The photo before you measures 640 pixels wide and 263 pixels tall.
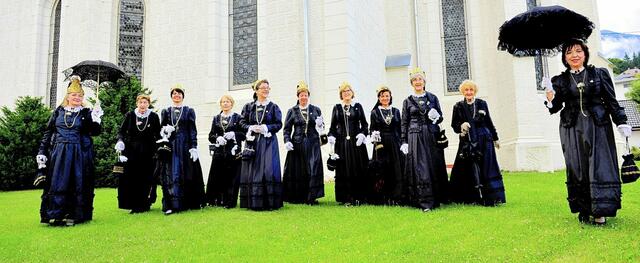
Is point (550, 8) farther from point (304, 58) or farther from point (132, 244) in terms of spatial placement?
point (304, 58)

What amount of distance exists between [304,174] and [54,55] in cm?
1610

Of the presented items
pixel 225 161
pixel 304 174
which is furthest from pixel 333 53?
pixel 225 161

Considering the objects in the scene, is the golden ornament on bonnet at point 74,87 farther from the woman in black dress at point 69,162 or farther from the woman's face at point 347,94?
the woman's face at point 347,94

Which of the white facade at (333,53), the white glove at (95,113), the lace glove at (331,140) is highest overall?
the white facade at (333,53)

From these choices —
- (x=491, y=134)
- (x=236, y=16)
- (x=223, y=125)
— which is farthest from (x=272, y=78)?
(x=491, y=134)

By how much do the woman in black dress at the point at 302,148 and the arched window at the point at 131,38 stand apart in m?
10.5

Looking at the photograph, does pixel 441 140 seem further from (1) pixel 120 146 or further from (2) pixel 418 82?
(1) pixel 120 146

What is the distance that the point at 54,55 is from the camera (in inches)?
754

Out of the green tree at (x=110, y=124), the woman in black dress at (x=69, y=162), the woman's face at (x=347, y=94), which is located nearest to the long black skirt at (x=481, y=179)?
the woman's face at (x=347, y=94)

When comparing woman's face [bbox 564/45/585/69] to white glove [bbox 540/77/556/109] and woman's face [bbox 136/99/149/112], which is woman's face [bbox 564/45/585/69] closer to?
white glove [bbox 540/77/556/109]

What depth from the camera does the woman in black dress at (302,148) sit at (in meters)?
8.12

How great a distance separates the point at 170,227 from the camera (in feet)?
19.9

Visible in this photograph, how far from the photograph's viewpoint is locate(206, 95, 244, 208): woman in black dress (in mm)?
8250

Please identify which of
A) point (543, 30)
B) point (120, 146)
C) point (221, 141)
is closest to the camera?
point (543, 30)
